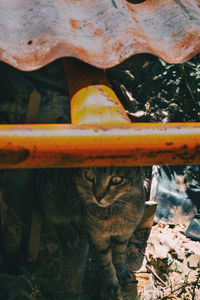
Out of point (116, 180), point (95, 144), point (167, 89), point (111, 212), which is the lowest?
point (111, 212)

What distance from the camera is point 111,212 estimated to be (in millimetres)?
2268

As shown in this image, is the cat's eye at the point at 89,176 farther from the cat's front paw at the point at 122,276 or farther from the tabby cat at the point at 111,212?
the cat's front paw at the point at 122,276

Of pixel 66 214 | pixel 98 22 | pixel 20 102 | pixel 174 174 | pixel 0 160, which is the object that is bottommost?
pixel 174 174

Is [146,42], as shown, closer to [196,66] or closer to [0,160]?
[0,160]

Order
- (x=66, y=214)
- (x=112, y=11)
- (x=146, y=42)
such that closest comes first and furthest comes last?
(x=146, y=42)
(x=112, y=11)
(x=66, y=214)

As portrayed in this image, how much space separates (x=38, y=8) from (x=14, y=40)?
31cm

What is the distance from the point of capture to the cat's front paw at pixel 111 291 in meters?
2.42

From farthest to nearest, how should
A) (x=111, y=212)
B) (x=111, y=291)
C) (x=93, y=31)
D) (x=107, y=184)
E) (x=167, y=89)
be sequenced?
(x=167, y=89) < (x=111, y=291) < (x=111, y=212) < (x=107, y=184) < (x=93, y=31)

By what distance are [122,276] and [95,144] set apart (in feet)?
6.05

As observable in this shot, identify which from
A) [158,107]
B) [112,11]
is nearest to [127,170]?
[112,11]

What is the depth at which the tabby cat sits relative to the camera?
194 cm

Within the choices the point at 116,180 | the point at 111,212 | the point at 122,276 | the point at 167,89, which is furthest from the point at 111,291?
the point at 167,89

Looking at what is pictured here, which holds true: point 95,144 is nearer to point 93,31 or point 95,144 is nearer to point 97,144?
point 97,144

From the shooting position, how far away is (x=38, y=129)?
1075 mm
